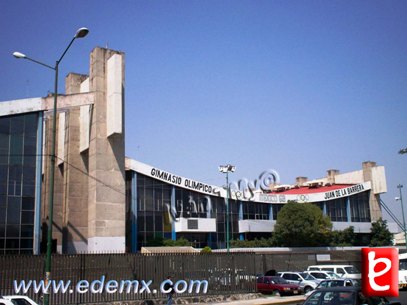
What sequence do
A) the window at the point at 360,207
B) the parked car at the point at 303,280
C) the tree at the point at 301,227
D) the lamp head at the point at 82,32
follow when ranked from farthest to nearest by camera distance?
the window at the point at 360,207 < the tree at the point at 301,227 < the parked car at the point at 303,280 < the lamp head at the point at 82,32

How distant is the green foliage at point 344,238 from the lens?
71.9 metres

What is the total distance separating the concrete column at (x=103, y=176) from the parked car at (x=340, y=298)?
126ft

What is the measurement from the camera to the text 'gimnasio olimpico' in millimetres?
43250

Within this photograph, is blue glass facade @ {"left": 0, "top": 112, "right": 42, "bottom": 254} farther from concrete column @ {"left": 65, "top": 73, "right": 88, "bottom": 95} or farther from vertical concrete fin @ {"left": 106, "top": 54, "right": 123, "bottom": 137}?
concrete column @ {"left": 65, "top": 73, "right": 88, "bottom": 95}

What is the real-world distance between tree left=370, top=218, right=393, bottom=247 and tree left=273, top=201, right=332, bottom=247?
15120mm

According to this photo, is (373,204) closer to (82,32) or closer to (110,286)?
(110,286)

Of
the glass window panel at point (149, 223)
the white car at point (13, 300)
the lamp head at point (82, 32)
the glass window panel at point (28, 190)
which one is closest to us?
the white car at point (13, 300)

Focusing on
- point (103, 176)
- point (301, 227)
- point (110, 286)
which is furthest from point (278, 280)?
point (301, 227)

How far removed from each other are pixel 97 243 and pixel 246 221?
1207 inches

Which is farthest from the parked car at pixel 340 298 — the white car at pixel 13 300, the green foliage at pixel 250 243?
the green foliage at pixel 250 243

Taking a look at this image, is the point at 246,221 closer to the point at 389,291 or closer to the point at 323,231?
the point at 323,231

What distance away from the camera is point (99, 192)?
1870 inches

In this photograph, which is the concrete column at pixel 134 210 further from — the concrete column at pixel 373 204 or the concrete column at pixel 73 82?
the concrete column at pixel 373 204

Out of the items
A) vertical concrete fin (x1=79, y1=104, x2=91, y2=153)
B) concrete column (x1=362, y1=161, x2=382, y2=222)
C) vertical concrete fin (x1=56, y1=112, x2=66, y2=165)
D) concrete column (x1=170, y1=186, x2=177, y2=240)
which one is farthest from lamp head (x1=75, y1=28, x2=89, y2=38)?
concrete column (x1=362, y1=161, x2=382, y2=222)
